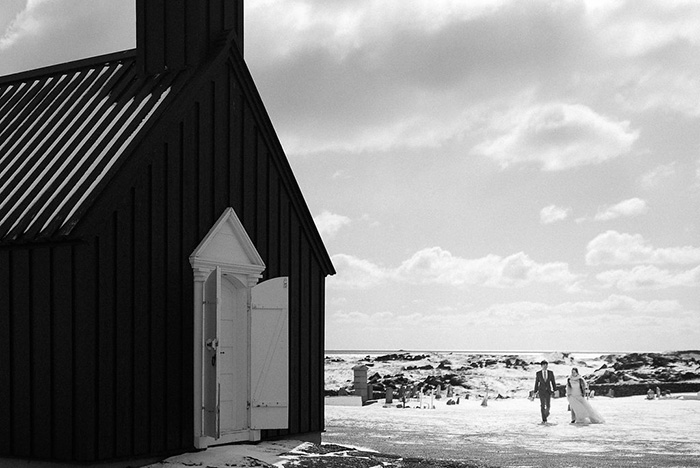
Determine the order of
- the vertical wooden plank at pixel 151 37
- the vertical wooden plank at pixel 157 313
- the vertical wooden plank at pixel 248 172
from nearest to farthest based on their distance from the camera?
1. the vertical wooden plank at pixel 157 313
2. the vertical wooden plank at pixel 248 172
3. the vertical wooden plank at pixel 151 37

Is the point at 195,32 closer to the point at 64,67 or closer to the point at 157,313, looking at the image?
the point at 64,67

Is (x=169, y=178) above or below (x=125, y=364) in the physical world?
above

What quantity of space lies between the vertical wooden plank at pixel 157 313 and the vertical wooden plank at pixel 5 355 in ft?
6.19

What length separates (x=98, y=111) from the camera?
623 inches

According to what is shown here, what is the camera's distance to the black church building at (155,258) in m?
13.2

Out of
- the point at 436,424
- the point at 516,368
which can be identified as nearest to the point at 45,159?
the point at 436,424

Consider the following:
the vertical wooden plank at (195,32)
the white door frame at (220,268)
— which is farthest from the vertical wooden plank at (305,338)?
the vertical wooden plank at (195,32)

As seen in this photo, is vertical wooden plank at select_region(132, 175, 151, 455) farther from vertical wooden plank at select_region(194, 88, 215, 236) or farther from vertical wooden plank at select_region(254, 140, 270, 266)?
vertical wooden plank at select_region(254, 140, 270, 266)

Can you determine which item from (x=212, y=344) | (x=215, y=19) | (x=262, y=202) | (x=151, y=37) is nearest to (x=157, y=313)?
(x=212, y=344)

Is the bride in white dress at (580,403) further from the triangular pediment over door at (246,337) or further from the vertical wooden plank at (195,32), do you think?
the vertical wooden plank at (195,32)

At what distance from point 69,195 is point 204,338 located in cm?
280

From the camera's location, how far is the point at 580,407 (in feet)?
93.5

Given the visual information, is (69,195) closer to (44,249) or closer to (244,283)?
(44,249)

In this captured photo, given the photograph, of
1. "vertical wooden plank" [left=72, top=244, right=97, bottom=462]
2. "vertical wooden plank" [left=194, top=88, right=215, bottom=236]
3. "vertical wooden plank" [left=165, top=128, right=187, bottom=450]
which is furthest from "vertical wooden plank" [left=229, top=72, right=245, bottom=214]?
"vertical wooden plank" [left=72, top=244, right=97, bottom=462]
